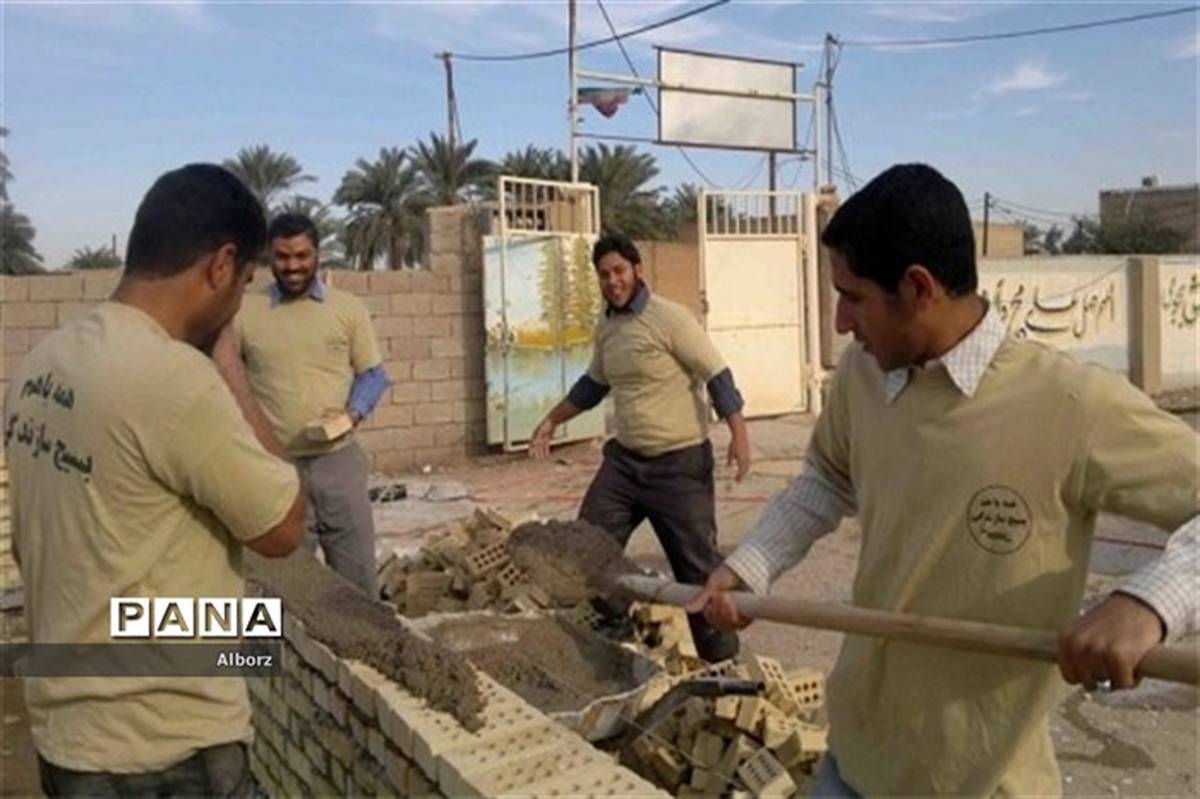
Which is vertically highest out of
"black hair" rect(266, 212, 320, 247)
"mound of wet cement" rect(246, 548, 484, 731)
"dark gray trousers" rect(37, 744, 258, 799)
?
"black hair" rect(266, 212, 320, 247)

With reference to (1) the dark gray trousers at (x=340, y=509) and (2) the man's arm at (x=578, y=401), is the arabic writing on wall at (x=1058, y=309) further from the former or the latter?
(1) the dark gray trousers at (x=340, y=509)

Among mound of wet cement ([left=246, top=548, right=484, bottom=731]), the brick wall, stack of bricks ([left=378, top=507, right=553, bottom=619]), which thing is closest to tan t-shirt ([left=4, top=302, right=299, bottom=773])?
mound of wet cement ([left=246, top=548, right=484, bottom=731])

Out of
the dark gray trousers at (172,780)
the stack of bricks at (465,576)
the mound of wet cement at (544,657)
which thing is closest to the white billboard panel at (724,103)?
the stack of bricks at (465,576)

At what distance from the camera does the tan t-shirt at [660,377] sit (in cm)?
474

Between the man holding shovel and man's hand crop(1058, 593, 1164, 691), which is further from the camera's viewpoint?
the man holding shovel

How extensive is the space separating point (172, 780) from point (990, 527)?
4.81ft

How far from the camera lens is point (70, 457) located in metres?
1.92

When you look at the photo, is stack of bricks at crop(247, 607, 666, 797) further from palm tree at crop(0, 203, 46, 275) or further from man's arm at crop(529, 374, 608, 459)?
palm tree at crop(0, 203, 46, 275)

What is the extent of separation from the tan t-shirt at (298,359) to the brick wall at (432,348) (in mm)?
5135

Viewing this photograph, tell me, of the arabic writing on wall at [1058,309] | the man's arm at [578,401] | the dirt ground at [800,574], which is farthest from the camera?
the arabic writing on wall at [1058,309]

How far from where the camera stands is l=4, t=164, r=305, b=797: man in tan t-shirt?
1902 mm

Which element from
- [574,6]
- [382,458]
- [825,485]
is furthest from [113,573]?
[574,6]

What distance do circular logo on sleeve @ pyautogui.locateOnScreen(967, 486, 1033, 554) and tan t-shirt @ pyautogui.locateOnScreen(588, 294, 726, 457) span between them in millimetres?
2968

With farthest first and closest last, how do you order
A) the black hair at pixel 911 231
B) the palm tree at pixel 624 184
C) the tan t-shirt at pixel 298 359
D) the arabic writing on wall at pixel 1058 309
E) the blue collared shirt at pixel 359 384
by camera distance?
1. the palm tree at pixel 624 184
2. the arabic writing on wall at pixel 1058 309
3. the blue collared shirt at pixel 359 384
4. the tan t-shirt at pixel 298 359
5. the black hair at pixel 911 231
